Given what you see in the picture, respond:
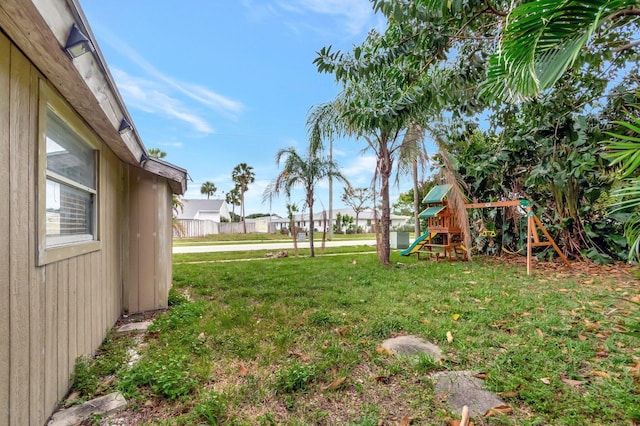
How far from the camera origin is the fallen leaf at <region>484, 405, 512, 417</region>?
176 centimetres

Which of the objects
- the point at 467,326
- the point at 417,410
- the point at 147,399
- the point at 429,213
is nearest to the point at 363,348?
the point at 417,410

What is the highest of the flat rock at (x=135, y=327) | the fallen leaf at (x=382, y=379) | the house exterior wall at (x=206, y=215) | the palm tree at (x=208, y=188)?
the palm tree at (x=208, y=188)

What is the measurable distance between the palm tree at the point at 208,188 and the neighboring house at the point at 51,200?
1661 inches

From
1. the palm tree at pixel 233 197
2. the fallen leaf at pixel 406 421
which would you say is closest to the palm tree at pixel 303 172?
the fallen leaf at pixel 406 421

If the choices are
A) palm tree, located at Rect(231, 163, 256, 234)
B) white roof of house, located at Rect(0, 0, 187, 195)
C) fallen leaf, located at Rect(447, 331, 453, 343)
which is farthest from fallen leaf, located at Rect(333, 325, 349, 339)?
palm tree, located at Rect(231, 163, 256, 234)

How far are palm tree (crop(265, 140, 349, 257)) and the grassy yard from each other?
18.3 ft

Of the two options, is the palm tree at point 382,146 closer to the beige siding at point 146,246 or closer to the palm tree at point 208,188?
the beige siding at point 146,246

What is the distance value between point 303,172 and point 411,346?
298 inches

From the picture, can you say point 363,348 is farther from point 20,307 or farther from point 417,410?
point 20,307

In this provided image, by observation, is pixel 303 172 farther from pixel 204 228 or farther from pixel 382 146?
pixel 204 228

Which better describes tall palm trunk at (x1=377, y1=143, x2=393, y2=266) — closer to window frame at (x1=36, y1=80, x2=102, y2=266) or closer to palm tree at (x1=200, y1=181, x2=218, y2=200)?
window frame at (x1=36, y1=80, x2=102, y2=266)

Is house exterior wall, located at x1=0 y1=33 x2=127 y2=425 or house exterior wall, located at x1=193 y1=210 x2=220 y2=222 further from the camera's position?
house exterior wall, located at x1=193 y1=210 x2=220 y2=222

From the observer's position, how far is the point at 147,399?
1994 millimetres

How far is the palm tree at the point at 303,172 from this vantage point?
9.57m
